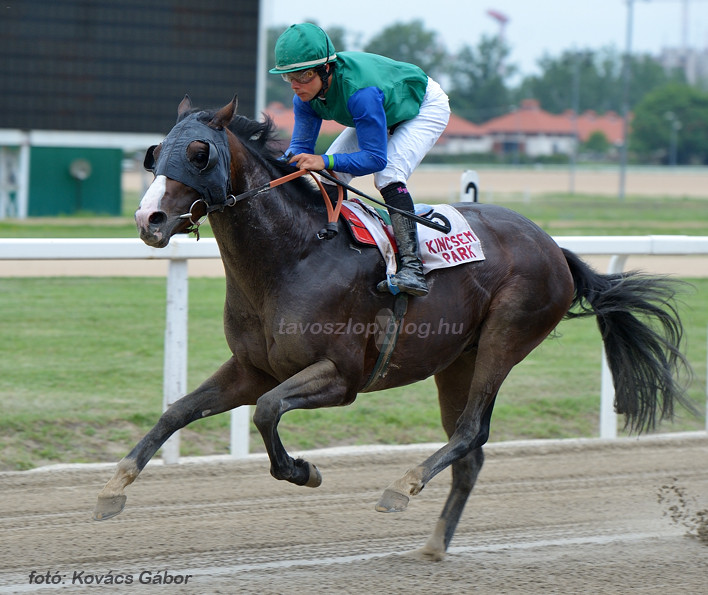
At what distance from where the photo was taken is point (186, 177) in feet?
10.1

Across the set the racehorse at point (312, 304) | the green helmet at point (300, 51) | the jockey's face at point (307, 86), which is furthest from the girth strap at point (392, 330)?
the green helmet at point (300, 51)

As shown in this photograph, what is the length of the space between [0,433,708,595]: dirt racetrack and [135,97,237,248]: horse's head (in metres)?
1.22

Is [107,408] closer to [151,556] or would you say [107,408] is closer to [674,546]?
[151,556]

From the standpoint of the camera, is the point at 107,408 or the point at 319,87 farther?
the point at 107,408

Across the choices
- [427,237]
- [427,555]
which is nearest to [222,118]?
[427,237]

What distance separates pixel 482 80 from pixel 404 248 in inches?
2951

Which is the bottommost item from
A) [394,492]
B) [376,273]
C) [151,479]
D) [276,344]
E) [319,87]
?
[151,479]

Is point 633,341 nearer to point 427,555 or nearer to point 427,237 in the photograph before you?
point 427,237

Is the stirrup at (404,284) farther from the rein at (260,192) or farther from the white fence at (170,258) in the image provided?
the white fence at (170,258)

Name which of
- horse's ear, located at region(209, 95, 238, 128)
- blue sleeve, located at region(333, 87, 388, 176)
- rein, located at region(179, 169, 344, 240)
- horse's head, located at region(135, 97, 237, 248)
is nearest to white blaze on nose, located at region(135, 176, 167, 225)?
horse's head, located at region(135, 97, 237, 248)

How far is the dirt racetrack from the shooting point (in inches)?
132

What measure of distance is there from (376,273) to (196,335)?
12.6ft

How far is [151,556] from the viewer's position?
139 inches

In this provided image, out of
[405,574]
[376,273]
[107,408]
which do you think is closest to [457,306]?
[376,273]
